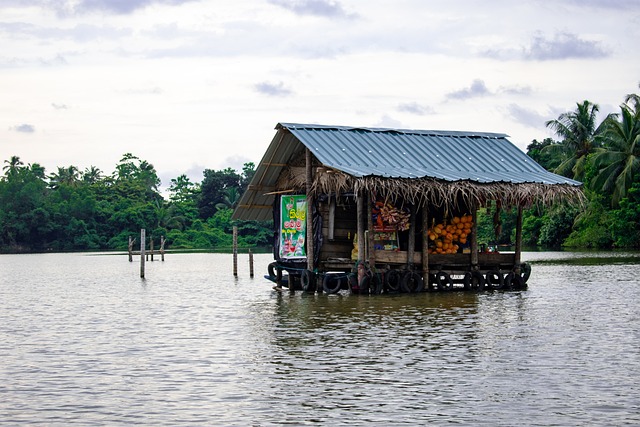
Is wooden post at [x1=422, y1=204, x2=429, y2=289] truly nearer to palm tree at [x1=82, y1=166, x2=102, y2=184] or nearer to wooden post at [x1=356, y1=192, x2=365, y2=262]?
wooden post at [x1=356, y1=192, x2=365, y2=262]

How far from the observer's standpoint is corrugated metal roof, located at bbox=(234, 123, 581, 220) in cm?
2606

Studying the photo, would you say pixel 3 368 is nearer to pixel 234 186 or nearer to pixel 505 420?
pixel 505 420

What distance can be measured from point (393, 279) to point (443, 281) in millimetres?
1738

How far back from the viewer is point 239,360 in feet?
49.5

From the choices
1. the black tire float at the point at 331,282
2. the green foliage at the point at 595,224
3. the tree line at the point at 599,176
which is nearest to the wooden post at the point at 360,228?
the black tire float at the point at 331,282

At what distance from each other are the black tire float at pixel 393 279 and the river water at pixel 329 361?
58cm

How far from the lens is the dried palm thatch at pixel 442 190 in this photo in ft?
79.8

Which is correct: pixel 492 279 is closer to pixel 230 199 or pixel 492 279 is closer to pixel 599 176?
pixel 599 176

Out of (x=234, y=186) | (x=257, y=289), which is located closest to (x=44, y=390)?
(x=257, y=289)

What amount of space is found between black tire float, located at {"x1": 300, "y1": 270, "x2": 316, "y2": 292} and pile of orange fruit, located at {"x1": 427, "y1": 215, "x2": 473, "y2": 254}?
3.30 metres

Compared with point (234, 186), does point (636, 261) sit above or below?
below

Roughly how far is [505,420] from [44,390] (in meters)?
6.00

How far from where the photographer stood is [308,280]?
27.2m

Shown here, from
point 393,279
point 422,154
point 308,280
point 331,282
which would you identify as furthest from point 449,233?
point 308,280
